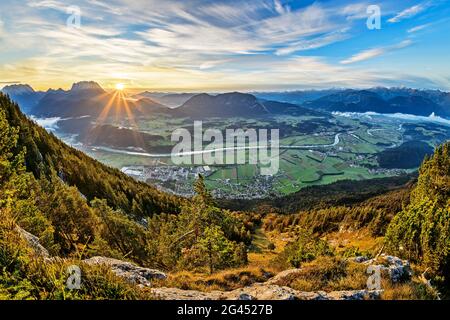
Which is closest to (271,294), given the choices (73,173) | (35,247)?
(35,247)

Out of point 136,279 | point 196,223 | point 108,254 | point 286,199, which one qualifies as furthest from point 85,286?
point 286,199

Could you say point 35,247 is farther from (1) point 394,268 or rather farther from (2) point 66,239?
(1) point 394,268

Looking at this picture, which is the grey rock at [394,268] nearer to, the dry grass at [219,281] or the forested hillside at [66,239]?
the dry grass at [219,281]

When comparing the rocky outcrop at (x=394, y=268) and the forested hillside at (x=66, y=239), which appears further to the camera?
the rocky outcrop at (x=394, y=268)

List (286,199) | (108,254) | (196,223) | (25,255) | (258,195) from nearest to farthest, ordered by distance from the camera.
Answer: (25,255) < (108,254) < (196,223) < (286,199) < (258,195)

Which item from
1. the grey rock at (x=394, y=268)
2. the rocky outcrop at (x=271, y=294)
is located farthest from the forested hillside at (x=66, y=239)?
the grey rock at (x=394, y=268)

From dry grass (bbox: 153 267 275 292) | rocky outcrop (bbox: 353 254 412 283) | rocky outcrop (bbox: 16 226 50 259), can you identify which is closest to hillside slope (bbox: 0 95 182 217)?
rocky outcrop (bbox: 16 226 50 259)

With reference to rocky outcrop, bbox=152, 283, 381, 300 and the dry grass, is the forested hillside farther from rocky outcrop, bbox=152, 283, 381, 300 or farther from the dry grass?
the dry grass

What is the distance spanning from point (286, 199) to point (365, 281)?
16593 centimetres

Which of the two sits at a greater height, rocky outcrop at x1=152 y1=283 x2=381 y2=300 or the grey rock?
rocky outcrop at x1=152 y1=283 x2=381 y2=300

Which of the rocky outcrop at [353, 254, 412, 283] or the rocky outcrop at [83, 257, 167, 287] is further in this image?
the rocky outcrop at [353, 254, 412, 283]

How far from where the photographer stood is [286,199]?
6722 inches

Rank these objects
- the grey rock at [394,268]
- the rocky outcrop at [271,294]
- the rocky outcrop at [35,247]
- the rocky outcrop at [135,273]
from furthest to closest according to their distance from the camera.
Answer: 1. the grey rock at [394,268]
2. the rocky outcrop at [135,273]
3. the rocky outcrop at [35,247]
4. the rocky outcrop at [271,294]
